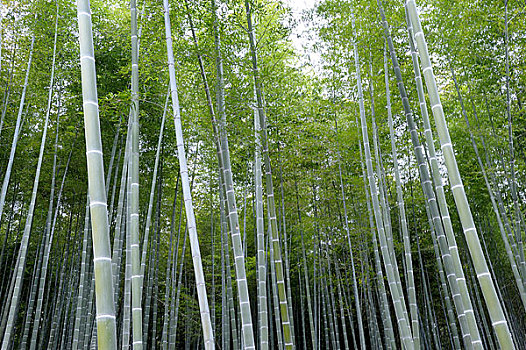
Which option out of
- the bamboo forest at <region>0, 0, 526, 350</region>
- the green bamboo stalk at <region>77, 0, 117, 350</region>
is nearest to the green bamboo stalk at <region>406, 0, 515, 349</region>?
the bamboo forest at <region>0, 0, 526, 350</region>

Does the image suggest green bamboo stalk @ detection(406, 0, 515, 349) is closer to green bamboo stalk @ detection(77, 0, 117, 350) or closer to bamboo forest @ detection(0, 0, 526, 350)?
bamboo forest @ detection(0, 0, 526, 350)

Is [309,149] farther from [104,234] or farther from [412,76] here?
[104,234]

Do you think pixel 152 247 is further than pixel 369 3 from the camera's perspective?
Yes

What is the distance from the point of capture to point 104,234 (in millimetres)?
1734

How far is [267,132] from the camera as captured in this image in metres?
5.42

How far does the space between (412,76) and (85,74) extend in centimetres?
479

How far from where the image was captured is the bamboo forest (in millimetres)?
3285

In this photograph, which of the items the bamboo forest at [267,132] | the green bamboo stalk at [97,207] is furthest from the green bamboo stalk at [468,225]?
the green bamboo stalk at [97,207]

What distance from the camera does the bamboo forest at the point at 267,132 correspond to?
3285 millimetres

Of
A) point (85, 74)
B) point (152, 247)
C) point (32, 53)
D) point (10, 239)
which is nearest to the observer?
point (85, 74)

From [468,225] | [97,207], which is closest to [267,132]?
[468,225]

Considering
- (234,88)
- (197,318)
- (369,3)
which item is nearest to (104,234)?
(234,88)

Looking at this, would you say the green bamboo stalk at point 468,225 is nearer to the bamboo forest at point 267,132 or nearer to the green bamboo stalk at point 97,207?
the bamboo forest at point 267,132

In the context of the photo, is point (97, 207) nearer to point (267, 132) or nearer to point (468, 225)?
point (468, 225)
